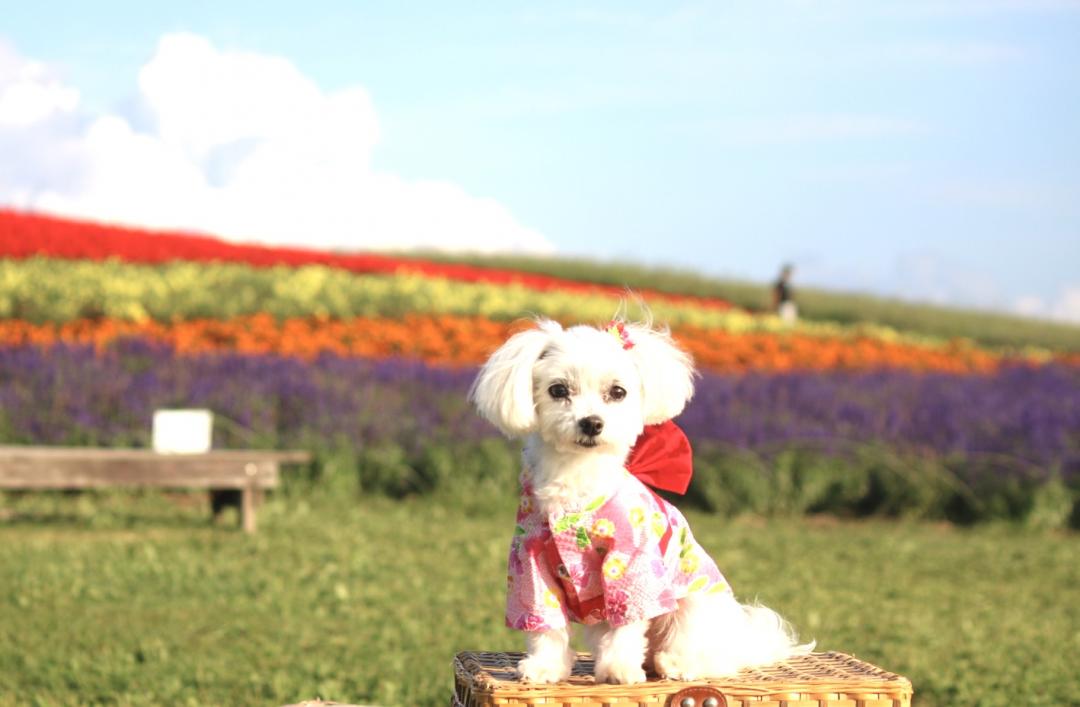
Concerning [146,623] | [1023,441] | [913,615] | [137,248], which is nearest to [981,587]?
[913,615]

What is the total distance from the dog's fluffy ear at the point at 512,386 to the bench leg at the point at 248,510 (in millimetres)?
6141

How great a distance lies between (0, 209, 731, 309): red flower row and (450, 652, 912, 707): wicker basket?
15.3 meters

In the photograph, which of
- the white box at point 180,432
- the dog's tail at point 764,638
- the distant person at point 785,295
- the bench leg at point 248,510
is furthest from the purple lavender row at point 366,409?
the distant person at point 785,295

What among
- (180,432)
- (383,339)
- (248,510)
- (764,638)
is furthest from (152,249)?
(764,638)

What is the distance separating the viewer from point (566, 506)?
3521 millimetres

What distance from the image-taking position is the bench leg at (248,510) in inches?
363

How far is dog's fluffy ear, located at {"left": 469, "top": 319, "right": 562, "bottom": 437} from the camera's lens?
3.37 meters

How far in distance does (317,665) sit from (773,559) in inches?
154

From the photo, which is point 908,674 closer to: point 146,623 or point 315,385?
point 146,623

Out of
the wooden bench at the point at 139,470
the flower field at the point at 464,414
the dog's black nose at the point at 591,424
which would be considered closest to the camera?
the dog's black nose at the point at 591,424

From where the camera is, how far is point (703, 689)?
354 cm

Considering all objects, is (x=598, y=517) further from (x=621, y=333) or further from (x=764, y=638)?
(x=764, y=638)

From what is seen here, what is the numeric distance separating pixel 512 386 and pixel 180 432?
665cm

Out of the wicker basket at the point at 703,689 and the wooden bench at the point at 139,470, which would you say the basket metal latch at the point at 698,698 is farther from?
the wooden bench at the point at 139,470
